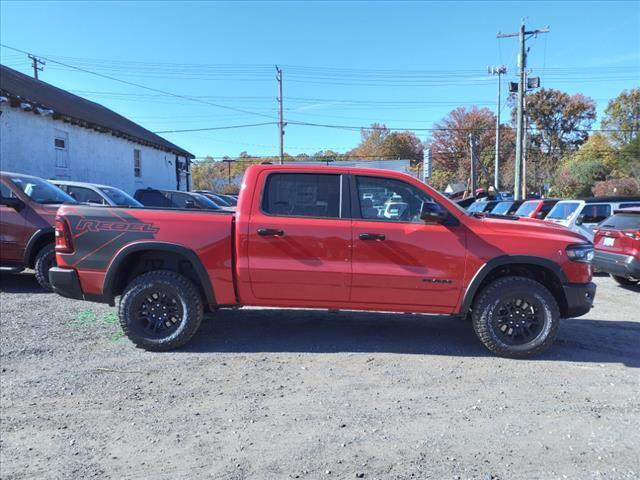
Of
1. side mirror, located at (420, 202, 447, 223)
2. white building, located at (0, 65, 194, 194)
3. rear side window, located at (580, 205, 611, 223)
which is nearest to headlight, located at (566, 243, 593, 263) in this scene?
side mirror, located at (420, 202, 447, 223)

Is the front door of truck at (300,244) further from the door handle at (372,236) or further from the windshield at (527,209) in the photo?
the windshield at (527,209)

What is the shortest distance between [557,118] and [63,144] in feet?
210

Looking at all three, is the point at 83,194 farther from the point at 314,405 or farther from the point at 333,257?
the point at 314,405

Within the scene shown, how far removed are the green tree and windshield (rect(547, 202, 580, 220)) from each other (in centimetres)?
5390

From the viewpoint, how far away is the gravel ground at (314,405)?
287 cm

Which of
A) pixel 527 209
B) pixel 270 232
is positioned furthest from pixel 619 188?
pixel 270 232

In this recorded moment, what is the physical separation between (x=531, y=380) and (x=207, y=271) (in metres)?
3.29

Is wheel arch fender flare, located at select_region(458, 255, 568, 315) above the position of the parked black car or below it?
below

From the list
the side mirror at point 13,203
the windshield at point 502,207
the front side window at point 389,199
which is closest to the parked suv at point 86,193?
the side mirror at point 13,203

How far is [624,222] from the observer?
837 centimetres

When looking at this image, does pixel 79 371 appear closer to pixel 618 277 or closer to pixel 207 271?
pixel 207 271

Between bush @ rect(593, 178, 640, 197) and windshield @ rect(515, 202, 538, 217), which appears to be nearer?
windshield @ rect(515, 202, 538, 217)

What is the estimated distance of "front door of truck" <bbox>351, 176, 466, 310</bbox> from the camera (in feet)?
15.0

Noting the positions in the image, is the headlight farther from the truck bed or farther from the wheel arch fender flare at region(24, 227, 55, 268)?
the wheel arch fender flare at region(24, 227, 55, 268)
